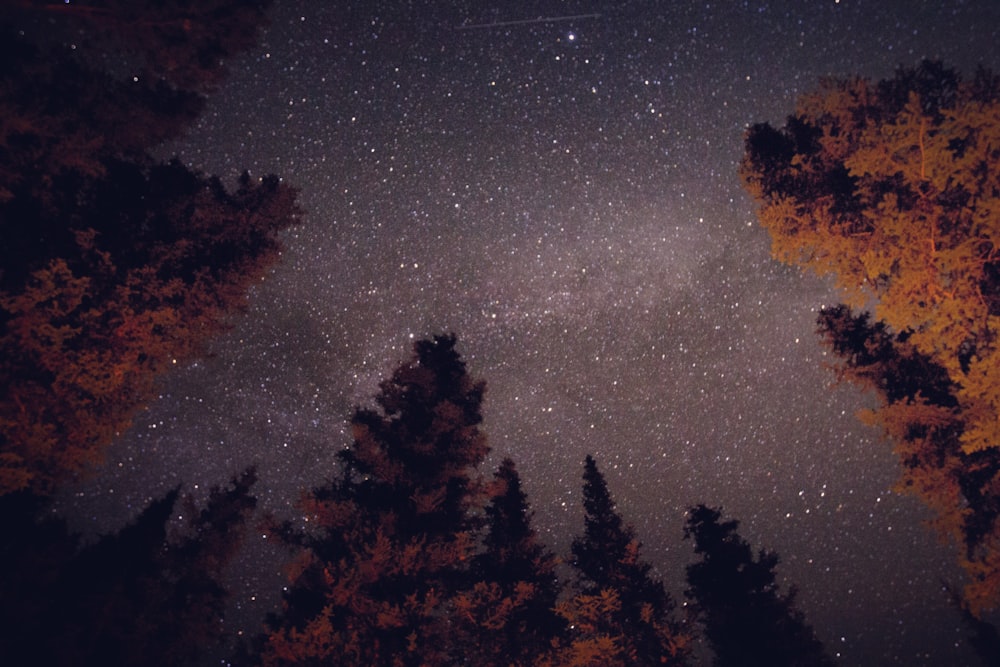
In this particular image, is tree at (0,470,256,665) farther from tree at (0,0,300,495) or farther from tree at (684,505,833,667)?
tree at (684,505,833,667)

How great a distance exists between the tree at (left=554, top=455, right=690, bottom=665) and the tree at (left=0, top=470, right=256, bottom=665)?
10143 millimetres

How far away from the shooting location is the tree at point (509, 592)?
30.5 ft

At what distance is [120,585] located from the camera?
1137 centimetres

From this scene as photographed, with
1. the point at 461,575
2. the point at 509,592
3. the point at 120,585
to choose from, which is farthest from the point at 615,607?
the point at 120,585

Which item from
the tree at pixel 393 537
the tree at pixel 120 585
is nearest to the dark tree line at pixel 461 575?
the tree at pixel 393 537

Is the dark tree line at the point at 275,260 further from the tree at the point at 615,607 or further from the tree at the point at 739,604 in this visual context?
the tree at the point at 739,604

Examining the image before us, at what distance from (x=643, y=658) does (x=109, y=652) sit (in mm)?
12705

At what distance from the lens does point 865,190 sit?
5.43m

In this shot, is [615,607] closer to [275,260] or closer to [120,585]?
[275,260]

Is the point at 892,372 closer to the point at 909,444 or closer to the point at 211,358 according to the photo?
the point at 909,444

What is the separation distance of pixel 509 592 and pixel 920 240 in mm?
10074

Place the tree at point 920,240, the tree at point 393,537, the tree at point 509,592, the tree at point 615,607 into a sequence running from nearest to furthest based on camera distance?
the tree at point 920,240 → the tree at point 393,537 → the tree at point 509,592 → the tree at point 615,607

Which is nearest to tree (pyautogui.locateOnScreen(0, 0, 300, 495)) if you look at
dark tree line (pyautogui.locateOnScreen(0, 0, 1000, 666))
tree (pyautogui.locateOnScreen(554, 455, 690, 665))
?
dark tree line (pyautogui.locateOnScreen(0, 0, 1000, 666))

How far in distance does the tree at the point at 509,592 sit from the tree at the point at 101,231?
6509mm
